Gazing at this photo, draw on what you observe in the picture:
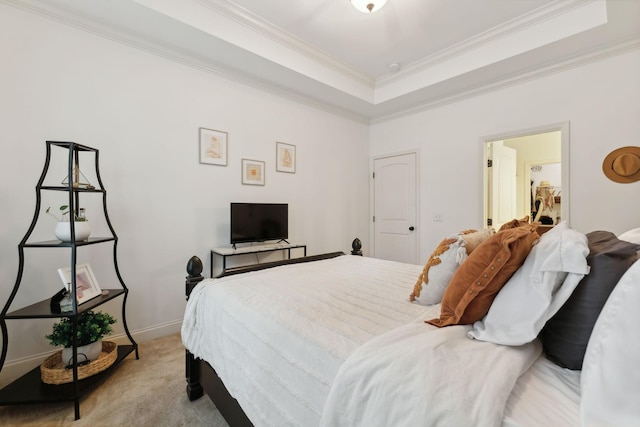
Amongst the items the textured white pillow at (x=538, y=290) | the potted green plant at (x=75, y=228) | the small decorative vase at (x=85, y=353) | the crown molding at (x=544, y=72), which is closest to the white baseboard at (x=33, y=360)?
the small decorative vase at (x=85, y=353)

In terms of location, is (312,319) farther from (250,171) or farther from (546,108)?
(546,108)

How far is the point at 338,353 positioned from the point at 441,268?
0.72 meters

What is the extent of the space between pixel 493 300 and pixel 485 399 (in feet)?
1.45

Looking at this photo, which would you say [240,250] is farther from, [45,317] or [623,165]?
[623,165]

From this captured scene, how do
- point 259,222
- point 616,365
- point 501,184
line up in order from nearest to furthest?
1. point 616,365
2. point 259,222
3. point 501,184

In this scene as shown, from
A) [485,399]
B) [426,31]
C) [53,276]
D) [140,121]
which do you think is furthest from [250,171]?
[485,399]

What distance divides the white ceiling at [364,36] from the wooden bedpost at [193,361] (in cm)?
210

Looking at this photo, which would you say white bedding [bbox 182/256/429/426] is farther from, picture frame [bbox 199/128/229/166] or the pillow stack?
picture frame [bbox 199/128/229/166]

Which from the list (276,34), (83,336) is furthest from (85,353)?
(276,34)

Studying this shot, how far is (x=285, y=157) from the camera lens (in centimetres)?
381

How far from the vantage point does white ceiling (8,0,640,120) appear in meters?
2.46

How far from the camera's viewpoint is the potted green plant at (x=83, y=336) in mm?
1947

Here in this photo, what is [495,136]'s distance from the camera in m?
3.55

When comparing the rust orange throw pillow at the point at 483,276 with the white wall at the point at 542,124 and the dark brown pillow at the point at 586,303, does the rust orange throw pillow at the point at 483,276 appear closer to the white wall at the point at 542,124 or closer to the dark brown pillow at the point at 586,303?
the dark brown pillow at the point at 586,303
